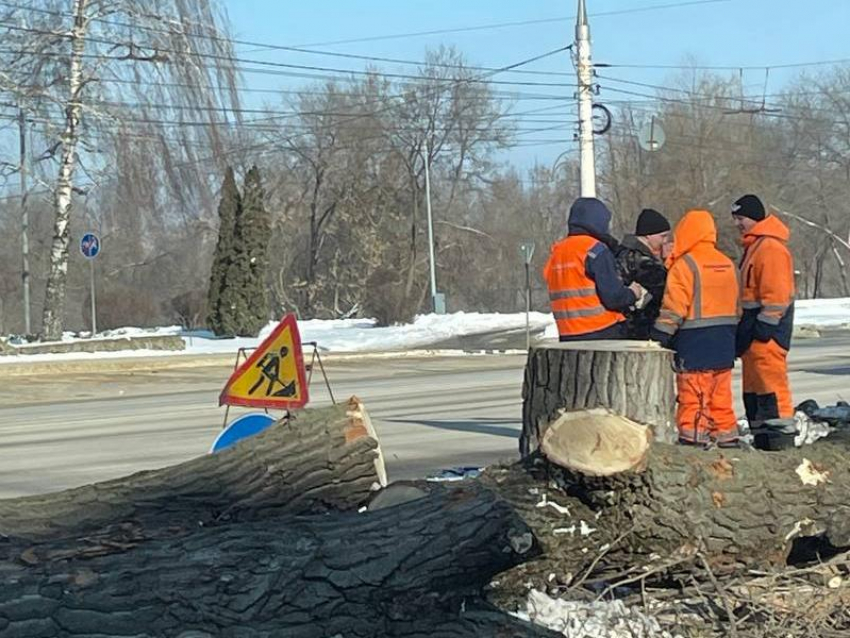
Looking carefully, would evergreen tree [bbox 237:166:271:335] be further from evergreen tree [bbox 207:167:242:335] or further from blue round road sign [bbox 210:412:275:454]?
blue round road sign [bbox 210:412:275:454]

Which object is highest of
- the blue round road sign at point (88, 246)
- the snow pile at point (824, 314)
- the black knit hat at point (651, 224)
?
the blue round road sign at point (88, 246)

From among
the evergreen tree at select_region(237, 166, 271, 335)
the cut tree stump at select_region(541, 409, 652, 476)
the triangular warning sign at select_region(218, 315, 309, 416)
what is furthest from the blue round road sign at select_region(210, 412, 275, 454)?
the evergreen tree at select_region(237, 166, 271, 335)

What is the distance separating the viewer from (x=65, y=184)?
3075cm

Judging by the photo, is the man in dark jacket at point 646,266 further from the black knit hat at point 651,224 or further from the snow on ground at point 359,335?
the snow on ground at point 359,335

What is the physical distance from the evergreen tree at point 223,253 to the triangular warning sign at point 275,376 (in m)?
27.8

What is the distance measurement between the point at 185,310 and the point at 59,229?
13.3 m

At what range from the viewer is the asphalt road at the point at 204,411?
1113cm

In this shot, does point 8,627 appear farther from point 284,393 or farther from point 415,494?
point 284,393

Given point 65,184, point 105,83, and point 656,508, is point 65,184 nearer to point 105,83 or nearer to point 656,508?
point 105,83

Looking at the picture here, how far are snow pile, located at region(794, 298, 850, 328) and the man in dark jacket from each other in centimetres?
2915

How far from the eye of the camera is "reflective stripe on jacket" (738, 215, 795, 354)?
25.9 ft

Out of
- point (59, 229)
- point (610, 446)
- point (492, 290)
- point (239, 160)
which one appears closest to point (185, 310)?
point (239, 160)

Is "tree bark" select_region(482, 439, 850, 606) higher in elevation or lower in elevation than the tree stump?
lower

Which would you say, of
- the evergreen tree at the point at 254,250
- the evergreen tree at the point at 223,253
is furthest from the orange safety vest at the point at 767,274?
the evergreen tree at the point at 254,250
